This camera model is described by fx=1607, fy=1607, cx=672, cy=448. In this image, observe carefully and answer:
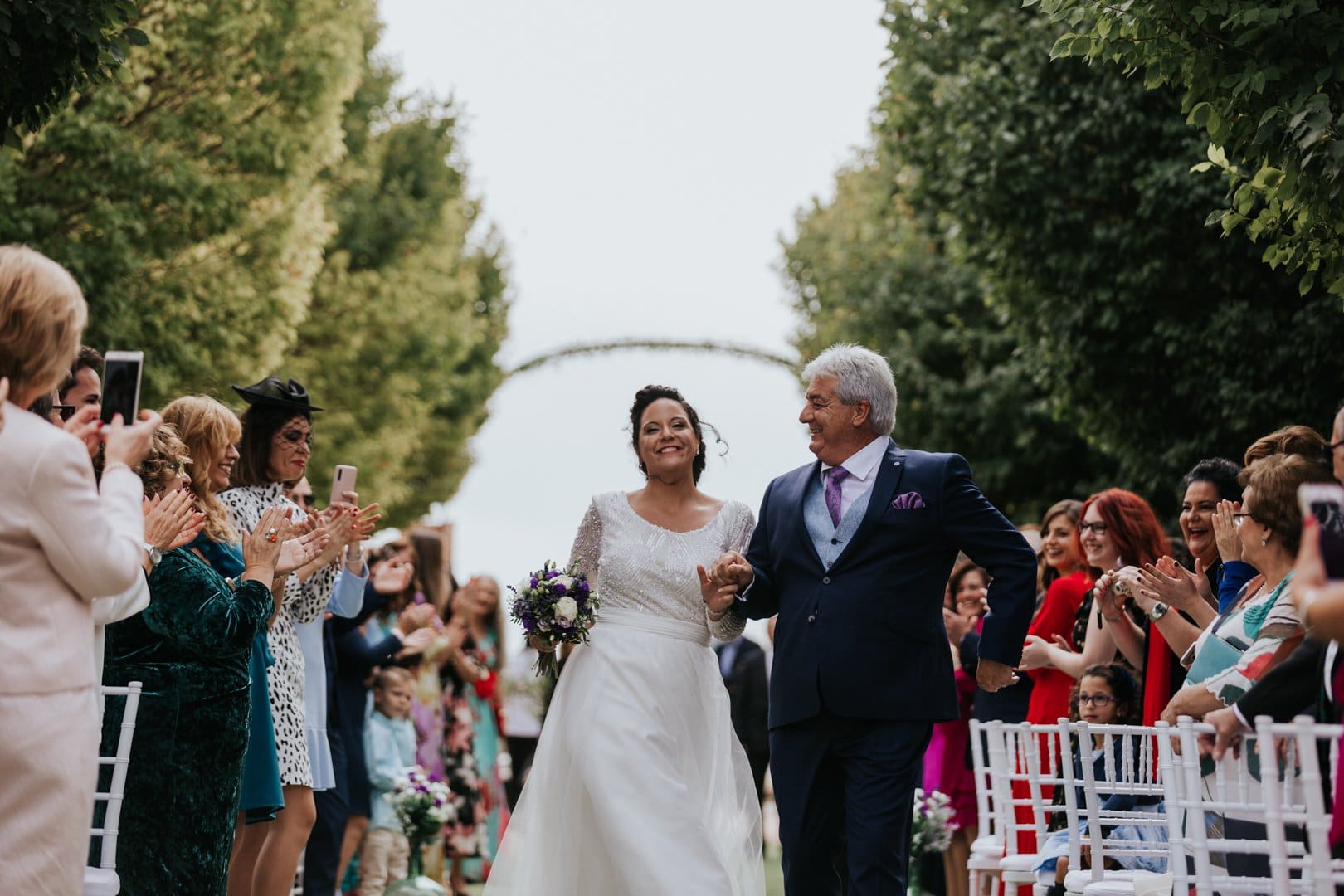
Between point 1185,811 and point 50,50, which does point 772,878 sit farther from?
point 50,50

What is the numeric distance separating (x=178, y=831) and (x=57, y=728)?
1897 millimetres

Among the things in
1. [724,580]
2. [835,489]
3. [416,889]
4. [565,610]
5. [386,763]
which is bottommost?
[416,889]

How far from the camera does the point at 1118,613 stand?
7199 mm

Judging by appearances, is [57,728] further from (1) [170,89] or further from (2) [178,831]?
(1) [170,89]

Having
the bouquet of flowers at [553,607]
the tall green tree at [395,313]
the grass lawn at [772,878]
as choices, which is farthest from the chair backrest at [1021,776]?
the tall green tree at [395,313]

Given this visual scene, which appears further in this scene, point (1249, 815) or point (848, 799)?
point (848, 799)

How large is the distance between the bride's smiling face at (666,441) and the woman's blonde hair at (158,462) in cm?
230

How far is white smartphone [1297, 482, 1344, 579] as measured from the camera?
3.62 meters

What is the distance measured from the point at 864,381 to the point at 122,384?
10.1 ft

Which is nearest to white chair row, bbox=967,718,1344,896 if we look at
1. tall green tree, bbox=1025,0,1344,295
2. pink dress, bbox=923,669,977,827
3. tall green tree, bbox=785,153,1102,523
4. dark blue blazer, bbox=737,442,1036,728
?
dark blue blazer, bbox=737,442,1036,728

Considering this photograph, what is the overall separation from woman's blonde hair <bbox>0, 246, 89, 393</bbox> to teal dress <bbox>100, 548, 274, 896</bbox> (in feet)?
5.86

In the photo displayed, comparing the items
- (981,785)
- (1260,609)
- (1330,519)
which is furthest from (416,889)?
(1330,519)

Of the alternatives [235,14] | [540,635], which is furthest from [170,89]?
[540,635]

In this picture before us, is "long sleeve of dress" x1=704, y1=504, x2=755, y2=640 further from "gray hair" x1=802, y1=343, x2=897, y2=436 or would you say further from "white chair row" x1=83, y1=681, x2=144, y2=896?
"white chair row" x1=83, y1=681, x2=144, y2=896
